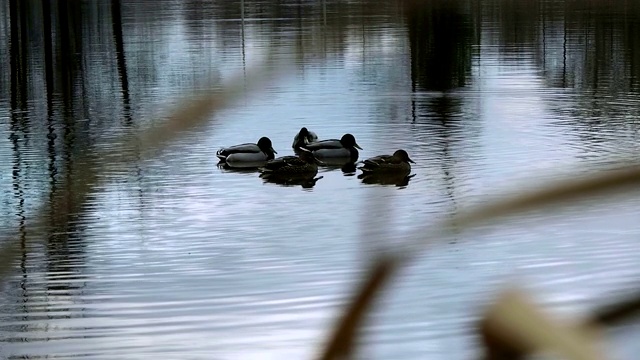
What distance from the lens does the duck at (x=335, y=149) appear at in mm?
15875

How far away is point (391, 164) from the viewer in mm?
14750

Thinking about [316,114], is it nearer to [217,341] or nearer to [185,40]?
[217,341]

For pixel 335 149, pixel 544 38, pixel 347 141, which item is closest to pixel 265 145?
pixel 335 149

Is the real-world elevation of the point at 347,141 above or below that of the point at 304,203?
above

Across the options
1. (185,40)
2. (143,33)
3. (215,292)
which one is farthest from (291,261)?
(143,33)

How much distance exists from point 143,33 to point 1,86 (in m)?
15.8

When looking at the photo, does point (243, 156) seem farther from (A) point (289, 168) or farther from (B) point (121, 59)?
(B) point (121, 59)

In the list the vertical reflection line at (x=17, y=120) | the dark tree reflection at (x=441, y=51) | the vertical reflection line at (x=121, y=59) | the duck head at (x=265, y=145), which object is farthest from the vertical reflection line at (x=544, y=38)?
the duck head at (x=265, y=145)

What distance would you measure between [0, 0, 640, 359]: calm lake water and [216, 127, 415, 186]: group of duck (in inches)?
8.4

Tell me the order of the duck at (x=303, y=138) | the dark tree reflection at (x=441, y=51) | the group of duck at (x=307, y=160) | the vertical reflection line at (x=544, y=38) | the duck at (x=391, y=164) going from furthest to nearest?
the vertical reflection line at (x=544, y=38)
the dark tree reflection at (x=441, y=51)
the duck at (x=303, y=138)
the group of duck at (x=307, y=160)
the duck at (x=391, y=164)

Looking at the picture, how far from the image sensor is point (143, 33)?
40.8 m

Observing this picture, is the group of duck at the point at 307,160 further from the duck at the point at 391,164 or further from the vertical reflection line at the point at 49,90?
the vertical reflection line at the point at 49,90

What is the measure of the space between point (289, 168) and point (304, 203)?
1.72 metres

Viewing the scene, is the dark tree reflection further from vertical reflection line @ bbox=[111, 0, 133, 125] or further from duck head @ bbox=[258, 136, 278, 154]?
duck head @ bbox=[258, 136, 278, 154]
